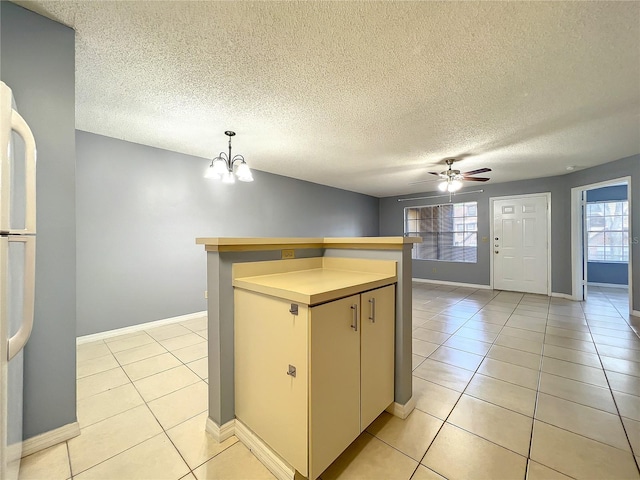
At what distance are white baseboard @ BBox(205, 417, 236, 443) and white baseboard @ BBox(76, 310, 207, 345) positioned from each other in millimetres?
2339

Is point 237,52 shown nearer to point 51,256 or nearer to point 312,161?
point 51,256

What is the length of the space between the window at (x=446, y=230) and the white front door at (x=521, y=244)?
1.51ft

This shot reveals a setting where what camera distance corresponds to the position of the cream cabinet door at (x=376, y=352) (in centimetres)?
144

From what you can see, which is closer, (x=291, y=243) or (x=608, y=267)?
(x=291, y=243)

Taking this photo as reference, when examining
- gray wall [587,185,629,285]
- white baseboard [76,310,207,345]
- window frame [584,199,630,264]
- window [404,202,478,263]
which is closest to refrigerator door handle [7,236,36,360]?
white baseboard [76,310,207,345]

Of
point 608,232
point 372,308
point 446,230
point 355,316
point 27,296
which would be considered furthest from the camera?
point 446,230

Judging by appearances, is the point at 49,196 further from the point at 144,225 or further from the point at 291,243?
the point at 144,225

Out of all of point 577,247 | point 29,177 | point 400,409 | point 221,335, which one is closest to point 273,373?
point 221,335

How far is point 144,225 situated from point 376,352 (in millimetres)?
3301

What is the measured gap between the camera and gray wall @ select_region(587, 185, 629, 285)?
18.5ft

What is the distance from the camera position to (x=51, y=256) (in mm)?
1477

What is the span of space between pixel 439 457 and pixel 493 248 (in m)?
5.43

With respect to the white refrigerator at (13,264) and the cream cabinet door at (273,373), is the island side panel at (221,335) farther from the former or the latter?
the white refrigerator at (13,264)

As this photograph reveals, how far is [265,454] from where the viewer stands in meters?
1.36
